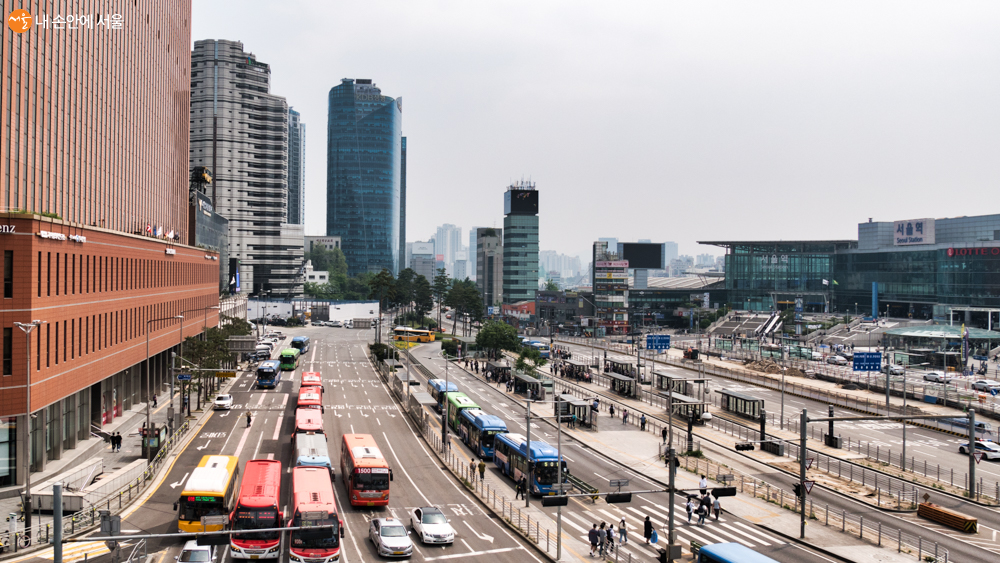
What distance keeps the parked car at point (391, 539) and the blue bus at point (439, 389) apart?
103 ft

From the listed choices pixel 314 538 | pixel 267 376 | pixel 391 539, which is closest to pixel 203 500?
pixel 314 538

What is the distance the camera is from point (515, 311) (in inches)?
7844

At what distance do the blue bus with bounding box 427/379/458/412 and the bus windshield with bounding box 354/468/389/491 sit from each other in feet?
84.7

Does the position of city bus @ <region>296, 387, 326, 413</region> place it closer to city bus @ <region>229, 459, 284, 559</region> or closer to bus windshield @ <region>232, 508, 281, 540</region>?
city bus @ <region>229, 459, 284, 559</region>

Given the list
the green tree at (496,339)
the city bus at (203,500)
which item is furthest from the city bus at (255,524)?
the green tree at (496,339)

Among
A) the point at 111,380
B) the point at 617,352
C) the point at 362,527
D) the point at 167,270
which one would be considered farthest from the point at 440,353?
the point at 362,527

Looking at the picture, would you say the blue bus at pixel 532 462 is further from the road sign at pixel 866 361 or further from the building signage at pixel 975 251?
the building signage at pixel 975 251

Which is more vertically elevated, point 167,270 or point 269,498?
point 167,270

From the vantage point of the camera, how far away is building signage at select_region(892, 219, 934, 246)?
182 metres

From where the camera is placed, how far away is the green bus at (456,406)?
61.6 m

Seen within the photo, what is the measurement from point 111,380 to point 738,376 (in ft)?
273

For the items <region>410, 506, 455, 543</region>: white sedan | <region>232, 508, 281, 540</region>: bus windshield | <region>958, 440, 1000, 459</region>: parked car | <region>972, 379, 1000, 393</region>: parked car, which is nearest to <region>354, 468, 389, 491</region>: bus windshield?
<region>410, 506, 455, 543</region>: white sedan

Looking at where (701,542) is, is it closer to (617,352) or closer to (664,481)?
(664,481)

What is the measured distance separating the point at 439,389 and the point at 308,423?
81.0ft
